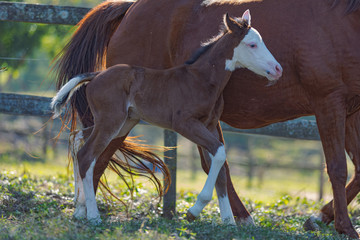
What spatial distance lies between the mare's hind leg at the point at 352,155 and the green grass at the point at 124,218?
120mm

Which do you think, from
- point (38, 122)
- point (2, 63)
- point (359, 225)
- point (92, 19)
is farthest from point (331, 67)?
point (38, 122)

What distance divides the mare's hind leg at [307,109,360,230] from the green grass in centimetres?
12

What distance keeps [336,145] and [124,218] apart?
7.41 feet

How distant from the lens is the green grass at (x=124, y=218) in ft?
11.4

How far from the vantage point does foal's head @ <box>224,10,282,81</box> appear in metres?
4.16

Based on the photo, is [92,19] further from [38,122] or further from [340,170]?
[38,122]

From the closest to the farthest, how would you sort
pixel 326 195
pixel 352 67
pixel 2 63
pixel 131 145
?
pixel 352 67
pixel 131 145
pixel 2 63
pixel 326 195

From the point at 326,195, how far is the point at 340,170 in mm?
5976

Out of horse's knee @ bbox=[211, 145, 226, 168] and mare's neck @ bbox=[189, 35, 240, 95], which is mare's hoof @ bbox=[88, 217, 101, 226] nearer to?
horse's knee @ bbox=[211, 145, 226, 168]

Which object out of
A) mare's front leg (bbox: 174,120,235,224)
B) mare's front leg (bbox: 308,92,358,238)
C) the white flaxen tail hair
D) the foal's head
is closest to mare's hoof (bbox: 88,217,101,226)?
mare's front leg (bbox: 174,120,235,224)

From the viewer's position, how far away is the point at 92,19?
17.8 ft

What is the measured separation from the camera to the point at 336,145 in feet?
14.6

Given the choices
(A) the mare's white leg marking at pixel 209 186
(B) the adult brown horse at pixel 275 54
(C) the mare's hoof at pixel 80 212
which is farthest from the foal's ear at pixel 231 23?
(C) the mare's hoof at pixel 80 212

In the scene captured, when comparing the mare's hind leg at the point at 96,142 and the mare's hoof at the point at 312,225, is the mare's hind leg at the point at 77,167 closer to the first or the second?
the mare's hind leg at the point at 96,142
